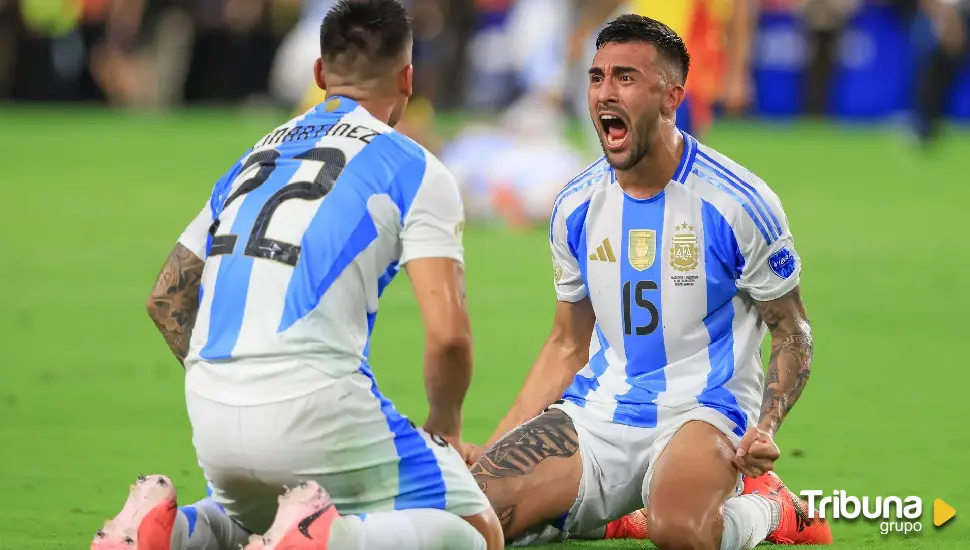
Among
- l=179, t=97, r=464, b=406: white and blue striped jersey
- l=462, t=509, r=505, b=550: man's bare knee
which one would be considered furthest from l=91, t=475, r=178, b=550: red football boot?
l=462, t=509, r=505, b=550: man's bare knee

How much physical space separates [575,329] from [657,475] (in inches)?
29.4

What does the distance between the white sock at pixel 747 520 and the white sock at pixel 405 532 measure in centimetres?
88

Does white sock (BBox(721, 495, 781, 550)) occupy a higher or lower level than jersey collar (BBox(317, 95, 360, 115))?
lower

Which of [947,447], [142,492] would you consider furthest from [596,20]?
[142,492]

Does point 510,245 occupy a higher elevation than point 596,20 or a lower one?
lower

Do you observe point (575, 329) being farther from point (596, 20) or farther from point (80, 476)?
point (596, 20)

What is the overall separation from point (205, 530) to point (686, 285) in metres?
1.69

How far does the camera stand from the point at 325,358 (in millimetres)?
4344

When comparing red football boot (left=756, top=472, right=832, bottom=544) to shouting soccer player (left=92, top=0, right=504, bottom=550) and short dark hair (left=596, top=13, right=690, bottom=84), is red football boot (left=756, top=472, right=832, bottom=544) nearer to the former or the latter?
shouting soccer player (left=92, top=0, right=504, bottom=550)

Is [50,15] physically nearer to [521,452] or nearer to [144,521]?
[521,452]

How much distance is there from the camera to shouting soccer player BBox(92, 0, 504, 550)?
169 inches

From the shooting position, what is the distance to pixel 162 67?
2742 cm

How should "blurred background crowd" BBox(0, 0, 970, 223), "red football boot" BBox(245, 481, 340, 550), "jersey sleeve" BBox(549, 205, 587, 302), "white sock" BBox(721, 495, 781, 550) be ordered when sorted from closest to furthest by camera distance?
"red football boot" BBox(245, 481, 340, 550) < "white sock" BBox(721, 495, 781, 550) < "jersey sleeve" BBox(549, 205, 587, 302) < "blurred background crowd" BBox(0, 0, 970, 223)

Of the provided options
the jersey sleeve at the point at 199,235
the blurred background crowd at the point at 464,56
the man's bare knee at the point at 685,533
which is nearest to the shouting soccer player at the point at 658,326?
the man's bare knee at the point at 685,533
